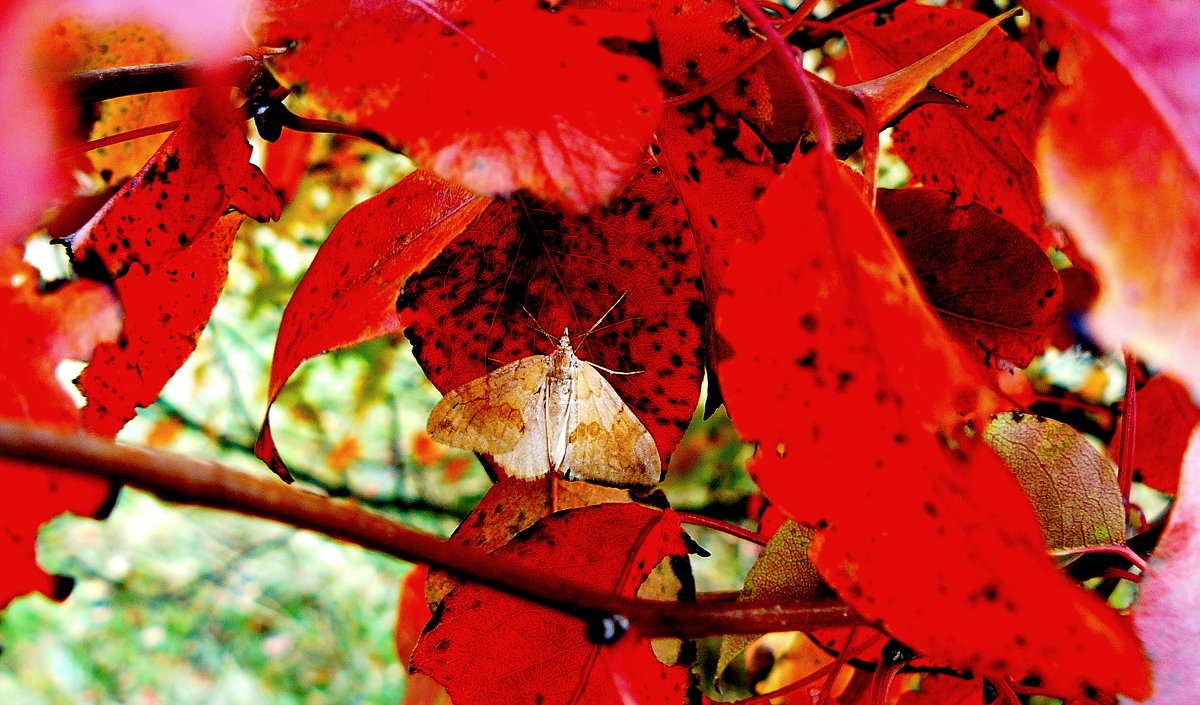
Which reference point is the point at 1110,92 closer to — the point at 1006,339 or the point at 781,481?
the point at 781,481

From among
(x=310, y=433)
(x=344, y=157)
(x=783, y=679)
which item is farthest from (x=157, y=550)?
(x=783, y=679)

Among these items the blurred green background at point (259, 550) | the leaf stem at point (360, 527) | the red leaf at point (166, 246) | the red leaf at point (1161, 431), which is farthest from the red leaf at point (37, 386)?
the blurred green background at point (259, 550)

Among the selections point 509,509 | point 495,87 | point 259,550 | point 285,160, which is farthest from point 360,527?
point 259,550

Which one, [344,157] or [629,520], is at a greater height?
[629,520]

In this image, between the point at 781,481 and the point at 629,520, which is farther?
the point at 629,520

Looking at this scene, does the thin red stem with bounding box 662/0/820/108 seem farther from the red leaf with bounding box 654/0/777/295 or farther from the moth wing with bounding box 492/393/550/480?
the moth wing with bounding box 492/393/550/480

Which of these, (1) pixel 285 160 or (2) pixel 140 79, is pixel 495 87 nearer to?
(2) pixel 140 79

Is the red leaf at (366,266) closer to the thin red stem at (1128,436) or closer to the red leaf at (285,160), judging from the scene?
the thin red stem at (1128,436)
